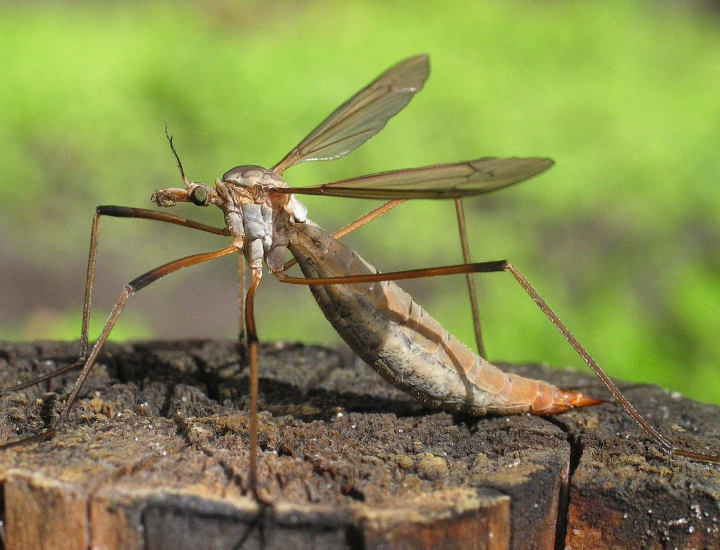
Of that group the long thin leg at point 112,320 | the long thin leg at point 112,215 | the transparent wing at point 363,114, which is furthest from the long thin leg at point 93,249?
the transparent wing at point 363,114

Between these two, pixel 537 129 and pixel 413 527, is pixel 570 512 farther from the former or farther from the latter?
pixel 537 129

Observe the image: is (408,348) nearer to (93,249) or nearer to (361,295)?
(361,295)

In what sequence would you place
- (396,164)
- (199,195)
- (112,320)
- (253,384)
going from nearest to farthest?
(253,384) < (112,320) < (199,195) < (396,164)

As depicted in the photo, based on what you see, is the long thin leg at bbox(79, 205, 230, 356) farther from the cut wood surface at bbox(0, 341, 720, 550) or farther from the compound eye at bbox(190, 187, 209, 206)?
the cut wood surface at bbox(0, 341, 720, 550)

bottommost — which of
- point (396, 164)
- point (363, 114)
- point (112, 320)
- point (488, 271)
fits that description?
point (112, 320)

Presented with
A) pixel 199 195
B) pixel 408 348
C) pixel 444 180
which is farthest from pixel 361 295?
pixel 199 195

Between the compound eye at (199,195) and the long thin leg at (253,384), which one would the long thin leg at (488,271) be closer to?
the long thin leg at (253,384)

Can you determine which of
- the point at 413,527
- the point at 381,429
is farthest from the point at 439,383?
the point at 413,527
